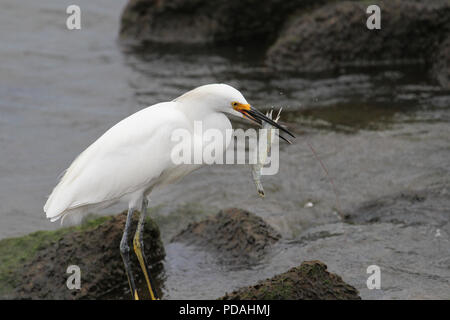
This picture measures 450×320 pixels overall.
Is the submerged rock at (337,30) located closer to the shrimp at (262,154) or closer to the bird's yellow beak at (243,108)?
the shrimp at (262,154)

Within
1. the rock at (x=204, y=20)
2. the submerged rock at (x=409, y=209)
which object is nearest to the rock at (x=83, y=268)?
the submerged rock at (x=409, y=209)

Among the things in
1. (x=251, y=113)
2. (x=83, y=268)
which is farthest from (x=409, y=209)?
(x=83, y=268)

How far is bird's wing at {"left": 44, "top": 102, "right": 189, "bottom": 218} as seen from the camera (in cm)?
480

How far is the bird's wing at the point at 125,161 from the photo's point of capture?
4801 millimetres

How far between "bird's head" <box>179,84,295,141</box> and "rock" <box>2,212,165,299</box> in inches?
59.5

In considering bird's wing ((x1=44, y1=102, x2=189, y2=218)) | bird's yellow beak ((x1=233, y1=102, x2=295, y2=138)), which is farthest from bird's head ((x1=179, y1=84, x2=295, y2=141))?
bird's wing ((x1=44, y1=102, x2=189, y2=218))

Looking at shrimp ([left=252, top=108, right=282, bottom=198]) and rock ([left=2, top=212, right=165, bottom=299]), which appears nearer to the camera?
shrimp ([left=252, top=108, right=282, bottom=198])

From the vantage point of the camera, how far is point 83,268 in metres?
5.48

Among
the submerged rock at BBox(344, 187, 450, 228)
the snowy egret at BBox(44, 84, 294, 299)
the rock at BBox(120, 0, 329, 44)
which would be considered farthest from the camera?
the rock at BBox(120, 0, 329, 44)

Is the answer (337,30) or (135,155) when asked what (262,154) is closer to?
(135,155)

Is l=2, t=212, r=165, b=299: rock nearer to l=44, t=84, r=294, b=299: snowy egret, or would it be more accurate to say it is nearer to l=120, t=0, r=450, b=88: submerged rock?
l=44, t=84, r=294, b=299: snowy egret

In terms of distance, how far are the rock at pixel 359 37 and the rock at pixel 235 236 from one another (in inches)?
222

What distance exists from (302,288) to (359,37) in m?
7.51

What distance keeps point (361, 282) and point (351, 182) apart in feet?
7.41
